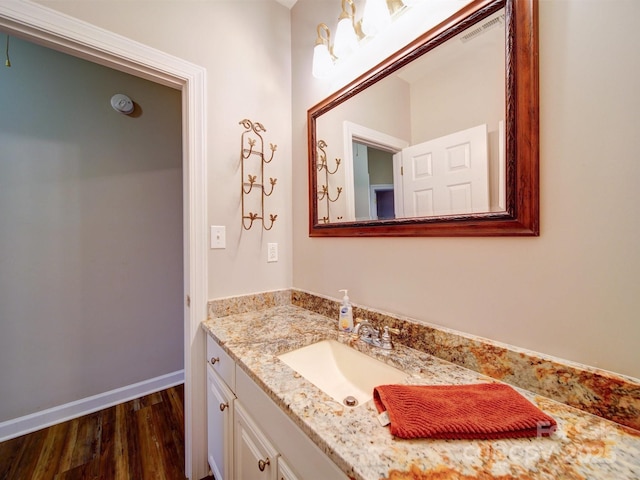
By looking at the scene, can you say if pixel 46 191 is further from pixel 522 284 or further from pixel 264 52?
pixel 522 284

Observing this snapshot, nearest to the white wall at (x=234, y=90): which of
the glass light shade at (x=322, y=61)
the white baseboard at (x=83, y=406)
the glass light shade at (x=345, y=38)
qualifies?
the glass light shade at (x=322, y=61)

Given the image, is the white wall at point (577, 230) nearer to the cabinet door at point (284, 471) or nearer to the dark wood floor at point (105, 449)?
the cabinet door at point (284, 471)

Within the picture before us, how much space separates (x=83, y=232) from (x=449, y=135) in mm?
2371

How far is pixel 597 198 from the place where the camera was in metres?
0.59

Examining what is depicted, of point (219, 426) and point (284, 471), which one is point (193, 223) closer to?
point (219, 426)

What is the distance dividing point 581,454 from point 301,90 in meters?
1.81

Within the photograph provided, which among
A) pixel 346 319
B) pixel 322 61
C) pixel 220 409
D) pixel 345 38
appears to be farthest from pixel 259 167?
pixel 220 409

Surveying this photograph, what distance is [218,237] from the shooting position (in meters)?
1.35

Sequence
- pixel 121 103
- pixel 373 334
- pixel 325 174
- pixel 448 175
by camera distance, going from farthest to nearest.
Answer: pixel 121 103 → pixel 325 174 → pixel 373 334 → pixel 448 175

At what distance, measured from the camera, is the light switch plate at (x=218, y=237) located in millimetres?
1332

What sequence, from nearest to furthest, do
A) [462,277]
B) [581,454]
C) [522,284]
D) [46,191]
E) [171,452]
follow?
→ 1. [581,454]
2. [522,284]
3. [462,277]
4. [171,452]
5. [46,191]

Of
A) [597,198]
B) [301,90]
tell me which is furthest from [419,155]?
[301,90]

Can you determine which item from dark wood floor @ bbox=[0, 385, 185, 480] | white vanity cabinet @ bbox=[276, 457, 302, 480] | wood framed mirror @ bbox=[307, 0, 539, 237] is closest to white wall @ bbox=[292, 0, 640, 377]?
wood framed mirror @ bbox=[307, 0, 539, 237]

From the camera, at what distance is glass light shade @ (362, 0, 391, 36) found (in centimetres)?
99
